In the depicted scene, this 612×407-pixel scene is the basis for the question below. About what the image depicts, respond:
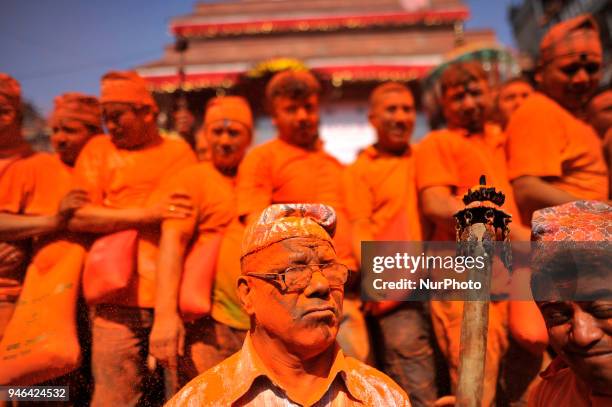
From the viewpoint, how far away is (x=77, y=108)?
14.4 ft

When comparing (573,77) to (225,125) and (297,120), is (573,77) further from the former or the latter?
(225,125)

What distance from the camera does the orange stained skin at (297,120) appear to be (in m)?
4.14

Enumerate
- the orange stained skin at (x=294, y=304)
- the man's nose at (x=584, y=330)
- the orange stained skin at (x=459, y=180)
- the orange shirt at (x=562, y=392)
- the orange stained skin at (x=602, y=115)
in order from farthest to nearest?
the orange stained skin at (x=602, y=115)
the orange stained skin at (x=459, y=180)
the orange stained skin at (x=294, y=304)
the orange shirt at (x=562, y=392)
the man's nose at (x=584, y=330)

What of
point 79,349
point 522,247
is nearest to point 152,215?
point 79,349

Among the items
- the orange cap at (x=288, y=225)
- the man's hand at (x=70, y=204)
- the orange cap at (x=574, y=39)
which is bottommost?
the orange cap at (x=288, y=225)

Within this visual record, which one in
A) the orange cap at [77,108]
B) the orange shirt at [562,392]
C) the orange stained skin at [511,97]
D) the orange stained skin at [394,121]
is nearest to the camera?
the orange shirt at [562,392]

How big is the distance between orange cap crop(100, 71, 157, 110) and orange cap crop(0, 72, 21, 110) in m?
0.61

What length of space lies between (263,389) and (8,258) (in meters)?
2.27

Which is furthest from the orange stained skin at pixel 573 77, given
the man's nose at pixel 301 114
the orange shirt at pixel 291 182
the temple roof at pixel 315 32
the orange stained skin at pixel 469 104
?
the temple roof at pixel 315 32

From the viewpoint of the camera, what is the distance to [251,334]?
2477 millimetres

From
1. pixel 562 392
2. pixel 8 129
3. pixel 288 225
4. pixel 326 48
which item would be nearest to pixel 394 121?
pixel 288 225

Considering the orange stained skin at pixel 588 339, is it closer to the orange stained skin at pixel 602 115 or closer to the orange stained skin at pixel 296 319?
the orange stained skin at pixel 296 319

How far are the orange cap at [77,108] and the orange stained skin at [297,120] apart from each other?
4.80 ft

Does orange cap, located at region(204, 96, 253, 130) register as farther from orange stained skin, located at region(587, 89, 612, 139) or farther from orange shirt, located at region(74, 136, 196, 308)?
orange stained skin, located at region(587, 89, 612, 139)
